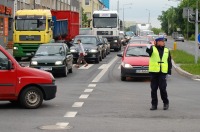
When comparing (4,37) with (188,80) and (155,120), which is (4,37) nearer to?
(188,80)

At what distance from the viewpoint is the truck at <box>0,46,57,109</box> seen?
12.6m

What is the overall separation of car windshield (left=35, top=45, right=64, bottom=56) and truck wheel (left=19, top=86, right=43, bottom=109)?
11213 mm

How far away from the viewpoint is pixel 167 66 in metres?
13.0

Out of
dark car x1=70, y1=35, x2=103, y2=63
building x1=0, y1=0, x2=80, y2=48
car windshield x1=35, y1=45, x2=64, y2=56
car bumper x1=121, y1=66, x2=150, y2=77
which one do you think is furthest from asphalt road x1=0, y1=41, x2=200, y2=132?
building x1=0, y1=0, x2=80, y2=48

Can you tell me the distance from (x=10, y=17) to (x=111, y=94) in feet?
136

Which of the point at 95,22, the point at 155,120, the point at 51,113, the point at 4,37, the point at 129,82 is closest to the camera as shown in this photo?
the point at 155,120

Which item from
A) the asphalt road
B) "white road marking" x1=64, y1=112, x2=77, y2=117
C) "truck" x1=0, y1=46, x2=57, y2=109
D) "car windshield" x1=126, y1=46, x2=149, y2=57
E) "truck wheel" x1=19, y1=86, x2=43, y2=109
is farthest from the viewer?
"car windshield" x1=126, y1=46, x2=149, y2=57

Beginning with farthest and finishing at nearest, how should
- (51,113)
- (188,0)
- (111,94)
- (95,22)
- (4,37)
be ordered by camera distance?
1. (188,0)
2. (4,37)
3. (95,22)
4. (111,94)
5. (51,113)

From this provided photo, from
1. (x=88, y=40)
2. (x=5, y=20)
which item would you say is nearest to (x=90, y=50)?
(x=88, y=40)

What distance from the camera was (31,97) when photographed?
42.5 feet

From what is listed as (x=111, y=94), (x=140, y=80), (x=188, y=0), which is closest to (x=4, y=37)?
(x=140, y=80)

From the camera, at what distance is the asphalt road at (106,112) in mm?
10305

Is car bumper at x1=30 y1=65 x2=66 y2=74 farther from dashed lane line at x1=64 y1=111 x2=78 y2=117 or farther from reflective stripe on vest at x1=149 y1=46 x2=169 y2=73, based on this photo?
dashed lane line at x1=64 y1=111 x2=78 y2=117

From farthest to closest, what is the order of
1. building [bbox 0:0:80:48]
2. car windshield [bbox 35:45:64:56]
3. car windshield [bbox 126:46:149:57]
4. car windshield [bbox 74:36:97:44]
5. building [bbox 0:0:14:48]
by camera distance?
building [bbox 0:0:80:48] → building [bbox 0:0:14:48] → car windshield [bbox 74:36:97:44] → car windshield [bbox 35:45:64:56] → car windshield [bbox 126:46:149:57]
